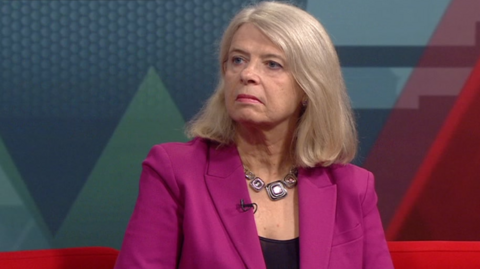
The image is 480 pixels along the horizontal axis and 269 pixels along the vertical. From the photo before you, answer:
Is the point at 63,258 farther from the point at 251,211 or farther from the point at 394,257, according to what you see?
the point at 394,257

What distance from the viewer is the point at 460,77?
8.45 feet

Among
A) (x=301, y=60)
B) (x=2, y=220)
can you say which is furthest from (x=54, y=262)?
(x=301, y=60)

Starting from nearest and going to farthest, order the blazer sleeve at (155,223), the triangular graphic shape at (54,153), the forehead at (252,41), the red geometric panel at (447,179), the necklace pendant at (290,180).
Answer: the blazer sleeve at (155,223) → the forehead at (252,41) → the necklace pendant at (290,180) → the triangular graphic shape at (54,153) → the red geometric panel at (447,179)

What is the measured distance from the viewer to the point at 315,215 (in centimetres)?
196

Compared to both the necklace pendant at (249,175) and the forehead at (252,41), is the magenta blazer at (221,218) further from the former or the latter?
the forehead at (252,41)

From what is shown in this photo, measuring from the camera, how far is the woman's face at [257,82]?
6.26 ft

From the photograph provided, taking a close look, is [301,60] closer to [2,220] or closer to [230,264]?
[230,264]

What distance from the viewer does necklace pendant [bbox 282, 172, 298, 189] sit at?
6.72 ft

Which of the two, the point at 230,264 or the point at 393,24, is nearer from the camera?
the point at 230,264

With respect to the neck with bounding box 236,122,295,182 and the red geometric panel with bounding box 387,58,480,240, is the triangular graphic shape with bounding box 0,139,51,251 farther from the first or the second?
the red geometric panel with bounding box 387,58,480,240

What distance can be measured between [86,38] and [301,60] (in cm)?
→ 88

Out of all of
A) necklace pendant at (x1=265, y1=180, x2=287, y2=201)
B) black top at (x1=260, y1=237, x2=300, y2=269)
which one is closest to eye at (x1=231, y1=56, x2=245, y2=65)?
necklace pendant at (x1=265, y1=180, x2=287, y2=201)

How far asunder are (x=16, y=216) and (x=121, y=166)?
15.9 inches

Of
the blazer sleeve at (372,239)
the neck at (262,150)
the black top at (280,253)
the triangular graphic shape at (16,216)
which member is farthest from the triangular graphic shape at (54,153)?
the blazer sleeve at (372,239)
